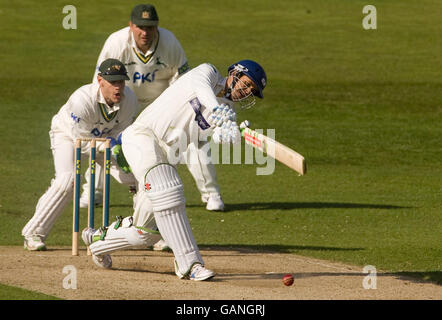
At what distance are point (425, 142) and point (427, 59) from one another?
8.48 m

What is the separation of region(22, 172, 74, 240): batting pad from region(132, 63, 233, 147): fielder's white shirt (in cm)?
161

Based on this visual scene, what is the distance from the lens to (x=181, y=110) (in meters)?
7.72

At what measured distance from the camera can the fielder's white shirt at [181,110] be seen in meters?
7.68

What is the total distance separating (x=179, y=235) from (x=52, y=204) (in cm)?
207

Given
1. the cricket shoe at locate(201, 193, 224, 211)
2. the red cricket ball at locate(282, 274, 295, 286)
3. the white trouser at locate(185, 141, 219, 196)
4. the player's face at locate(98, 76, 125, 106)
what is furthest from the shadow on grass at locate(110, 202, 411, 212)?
the red cricket ball at locate(282, 274, 295, 286)

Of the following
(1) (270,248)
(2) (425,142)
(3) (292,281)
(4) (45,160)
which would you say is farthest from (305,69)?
(3) (292,281)

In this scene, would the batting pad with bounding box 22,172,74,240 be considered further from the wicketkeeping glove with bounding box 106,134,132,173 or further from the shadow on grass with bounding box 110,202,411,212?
the shadow on grass with bounding box 110,202,411,212

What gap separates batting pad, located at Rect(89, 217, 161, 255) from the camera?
7.84 meters

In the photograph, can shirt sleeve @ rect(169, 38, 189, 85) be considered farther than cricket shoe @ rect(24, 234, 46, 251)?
Yes

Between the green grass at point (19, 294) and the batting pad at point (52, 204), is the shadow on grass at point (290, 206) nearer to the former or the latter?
the batting pad at point (52, 204)

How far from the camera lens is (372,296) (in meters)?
7.38

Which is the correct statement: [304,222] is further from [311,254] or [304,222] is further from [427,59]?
[427,59]
